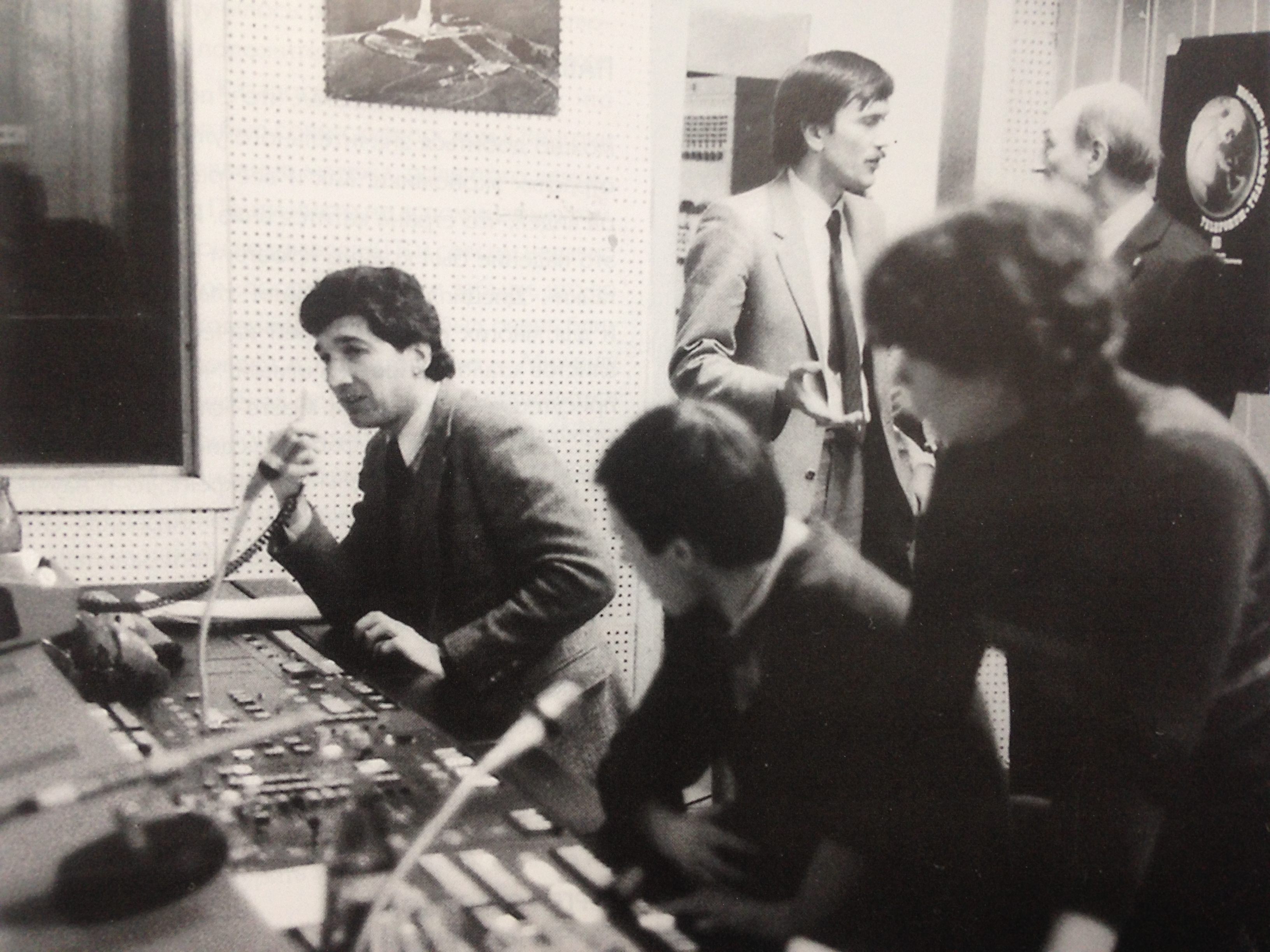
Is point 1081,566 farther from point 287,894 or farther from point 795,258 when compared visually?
point 287,894

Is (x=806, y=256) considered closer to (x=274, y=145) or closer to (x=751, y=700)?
(x=751, y=700)

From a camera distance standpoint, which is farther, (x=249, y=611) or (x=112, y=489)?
(x=249, y=611)

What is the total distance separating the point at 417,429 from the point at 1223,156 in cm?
107

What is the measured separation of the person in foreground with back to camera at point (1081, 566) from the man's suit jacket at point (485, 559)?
1.40 ft

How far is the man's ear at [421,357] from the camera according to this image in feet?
4.94

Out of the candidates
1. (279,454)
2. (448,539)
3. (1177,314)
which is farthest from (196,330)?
(1177,314)

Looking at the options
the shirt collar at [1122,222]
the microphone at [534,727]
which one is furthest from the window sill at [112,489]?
the shirt collar at [1122,222]

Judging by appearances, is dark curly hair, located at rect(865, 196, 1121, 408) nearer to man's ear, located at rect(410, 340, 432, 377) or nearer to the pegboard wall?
the pegboard wall

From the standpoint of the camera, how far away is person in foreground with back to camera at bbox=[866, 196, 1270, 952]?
129 centimetres

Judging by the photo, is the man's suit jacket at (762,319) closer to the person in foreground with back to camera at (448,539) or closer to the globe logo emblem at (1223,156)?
the person in foreground with back to camera at (448,539)

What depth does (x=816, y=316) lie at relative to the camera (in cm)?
146

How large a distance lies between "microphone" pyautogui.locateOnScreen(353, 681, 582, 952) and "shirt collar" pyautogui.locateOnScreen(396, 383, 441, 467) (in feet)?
1.15

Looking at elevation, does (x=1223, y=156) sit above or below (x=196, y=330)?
above

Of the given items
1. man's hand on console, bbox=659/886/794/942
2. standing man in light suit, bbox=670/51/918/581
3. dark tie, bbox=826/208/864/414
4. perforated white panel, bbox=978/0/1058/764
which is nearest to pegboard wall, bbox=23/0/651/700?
standing man in light suit, bbox=670/51/918/581
